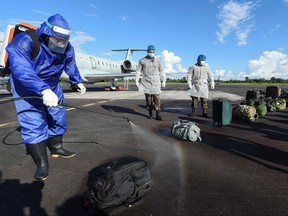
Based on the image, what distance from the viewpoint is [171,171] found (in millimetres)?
3521

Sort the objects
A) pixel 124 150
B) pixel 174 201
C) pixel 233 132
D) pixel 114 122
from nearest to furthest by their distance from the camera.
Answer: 1. pixel 174 201
2. pixel 124 150
3. pixel 233 132
4. pixel 114 122

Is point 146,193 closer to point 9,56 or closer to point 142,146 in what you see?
point 142,146

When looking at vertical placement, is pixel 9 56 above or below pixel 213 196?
above

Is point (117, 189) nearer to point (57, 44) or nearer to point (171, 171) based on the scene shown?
point (171, 171)

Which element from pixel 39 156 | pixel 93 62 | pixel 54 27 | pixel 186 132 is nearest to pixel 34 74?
pixel 54 27

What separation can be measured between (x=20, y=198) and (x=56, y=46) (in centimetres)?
196

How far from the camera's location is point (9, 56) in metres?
3.04

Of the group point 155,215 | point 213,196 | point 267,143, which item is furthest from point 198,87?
point 155,215

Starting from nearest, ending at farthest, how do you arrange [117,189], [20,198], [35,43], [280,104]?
[117,189]
[20,198]
[35,43]
[280,104]

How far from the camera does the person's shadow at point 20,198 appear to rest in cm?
246

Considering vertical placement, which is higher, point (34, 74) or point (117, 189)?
point (34, 74)

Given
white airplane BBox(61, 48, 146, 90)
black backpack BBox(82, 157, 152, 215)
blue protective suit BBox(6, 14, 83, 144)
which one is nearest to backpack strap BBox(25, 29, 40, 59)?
blue protective suit BBox(6, 14, 83, 144)

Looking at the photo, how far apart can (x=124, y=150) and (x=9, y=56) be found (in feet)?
7.92

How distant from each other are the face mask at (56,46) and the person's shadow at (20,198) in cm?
→ 178
